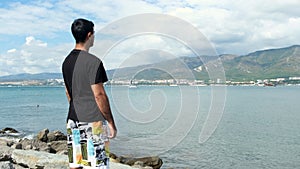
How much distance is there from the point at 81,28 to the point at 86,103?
0.75 m

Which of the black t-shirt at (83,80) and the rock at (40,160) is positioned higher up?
the black t-shirt at (83,80)

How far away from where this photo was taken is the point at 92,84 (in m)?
3.54

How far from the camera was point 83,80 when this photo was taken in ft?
11.8

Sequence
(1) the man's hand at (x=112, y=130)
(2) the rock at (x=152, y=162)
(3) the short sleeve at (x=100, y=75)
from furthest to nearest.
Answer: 1. (2) the rock at (x=152, y=162)
2. (1) the man's hand at (x=112, y=130)
3. (3) the short sleeve at (x=100, y=75)

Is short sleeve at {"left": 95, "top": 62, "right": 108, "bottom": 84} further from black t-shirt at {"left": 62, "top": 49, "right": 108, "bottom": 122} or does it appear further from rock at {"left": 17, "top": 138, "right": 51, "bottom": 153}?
rock at {"left": 17, "top": 138, "right": 51, "bottom": 153}

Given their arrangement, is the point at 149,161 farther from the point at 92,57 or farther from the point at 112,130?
the point at 92,57

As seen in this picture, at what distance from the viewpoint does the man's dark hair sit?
3730mm

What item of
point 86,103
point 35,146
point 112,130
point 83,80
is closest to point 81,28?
point 83,80

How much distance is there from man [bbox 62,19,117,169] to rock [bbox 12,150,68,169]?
393cm

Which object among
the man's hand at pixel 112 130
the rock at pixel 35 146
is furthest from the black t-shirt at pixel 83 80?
the rock at pixel 35 146

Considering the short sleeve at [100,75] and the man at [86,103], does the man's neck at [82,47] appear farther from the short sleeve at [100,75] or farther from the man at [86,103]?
the short sleeve at [100,75]

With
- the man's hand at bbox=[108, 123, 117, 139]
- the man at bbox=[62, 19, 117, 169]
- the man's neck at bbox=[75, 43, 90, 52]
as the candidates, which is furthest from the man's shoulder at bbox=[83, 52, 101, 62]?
the man's hand at bbox=[108, 123, 117, 139]

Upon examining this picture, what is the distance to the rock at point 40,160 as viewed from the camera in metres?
7.61

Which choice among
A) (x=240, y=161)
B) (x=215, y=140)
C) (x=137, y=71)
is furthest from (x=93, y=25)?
(x=215, y=140)
